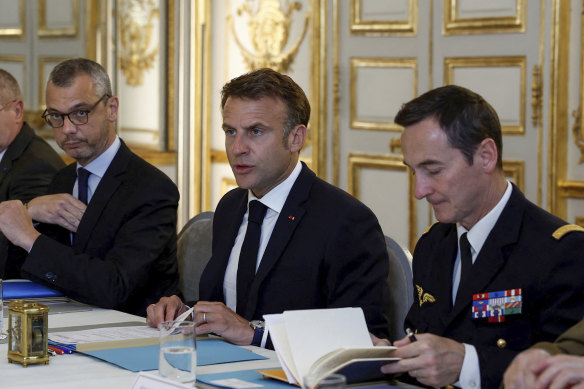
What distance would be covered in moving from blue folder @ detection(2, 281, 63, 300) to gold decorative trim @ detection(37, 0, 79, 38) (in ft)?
12.9

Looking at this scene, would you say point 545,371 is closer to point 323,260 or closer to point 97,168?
point 323,260

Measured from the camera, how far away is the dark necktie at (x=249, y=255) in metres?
2.72

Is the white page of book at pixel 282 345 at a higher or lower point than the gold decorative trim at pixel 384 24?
lower

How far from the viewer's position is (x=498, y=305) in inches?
83.9

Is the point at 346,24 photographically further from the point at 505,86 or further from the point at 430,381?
the point at 430,381

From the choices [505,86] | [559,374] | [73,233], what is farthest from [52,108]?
[505,86]

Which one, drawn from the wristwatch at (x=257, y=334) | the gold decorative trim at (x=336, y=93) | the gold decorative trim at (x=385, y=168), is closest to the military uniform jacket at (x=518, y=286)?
the wristwatch at (x=257, y=334)

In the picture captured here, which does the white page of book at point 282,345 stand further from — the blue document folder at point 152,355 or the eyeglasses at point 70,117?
the eyeglasses at point 70,117

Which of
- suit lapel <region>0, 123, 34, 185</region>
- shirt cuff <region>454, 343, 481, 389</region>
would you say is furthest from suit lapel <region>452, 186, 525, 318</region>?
suit lapel <region>0, 123, 34, 185</region>

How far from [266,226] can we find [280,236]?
0.12 meters

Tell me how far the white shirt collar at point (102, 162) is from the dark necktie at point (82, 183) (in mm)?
20

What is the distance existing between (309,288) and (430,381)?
780mm

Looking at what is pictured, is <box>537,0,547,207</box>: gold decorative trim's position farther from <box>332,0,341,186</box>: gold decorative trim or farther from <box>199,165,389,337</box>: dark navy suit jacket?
<box>199,165,389,337</box>: dark navy suit jacket

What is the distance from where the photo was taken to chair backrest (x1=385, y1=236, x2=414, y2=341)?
2664mm
